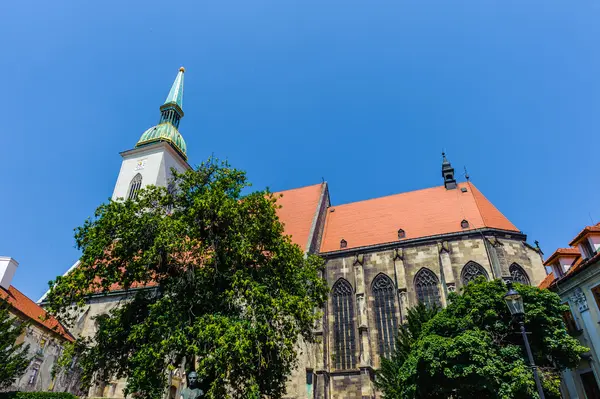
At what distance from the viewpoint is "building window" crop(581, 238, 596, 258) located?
539 inches

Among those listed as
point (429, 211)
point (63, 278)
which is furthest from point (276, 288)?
point (429, 211)

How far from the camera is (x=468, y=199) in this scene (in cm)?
2517

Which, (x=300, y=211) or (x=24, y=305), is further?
(x=300, y=211)

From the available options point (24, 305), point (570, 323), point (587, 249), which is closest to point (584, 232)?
point (587, 249)

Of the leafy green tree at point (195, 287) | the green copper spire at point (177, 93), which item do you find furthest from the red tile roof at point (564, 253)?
the green copper spire at point (177, 93)

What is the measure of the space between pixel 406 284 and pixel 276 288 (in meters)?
11.1

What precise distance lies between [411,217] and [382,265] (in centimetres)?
469

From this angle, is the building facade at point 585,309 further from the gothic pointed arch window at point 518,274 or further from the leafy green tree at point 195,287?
the leafy green tree at point 195,287

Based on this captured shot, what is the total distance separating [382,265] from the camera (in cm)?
2281

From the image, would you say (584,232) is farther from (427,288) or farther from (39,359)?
(39,359)

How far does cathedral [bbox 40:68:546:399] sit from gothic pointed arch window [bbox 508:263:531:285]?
5 centimetres

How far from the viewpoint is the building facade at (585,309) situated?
12875mm

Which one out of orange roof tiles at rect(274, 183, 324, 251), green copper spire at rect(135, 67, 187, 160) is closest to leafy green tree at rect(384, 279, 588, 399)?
orange roof tiles at rect(274, 183, 324, 251)

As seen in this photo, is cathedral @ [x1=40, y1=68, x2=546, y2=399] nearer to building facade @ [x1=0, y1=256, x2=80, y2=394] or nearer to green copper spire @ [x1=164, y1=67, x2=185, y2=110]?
building facade @ [x1=0, y1=256, x2=80, y2=394]
